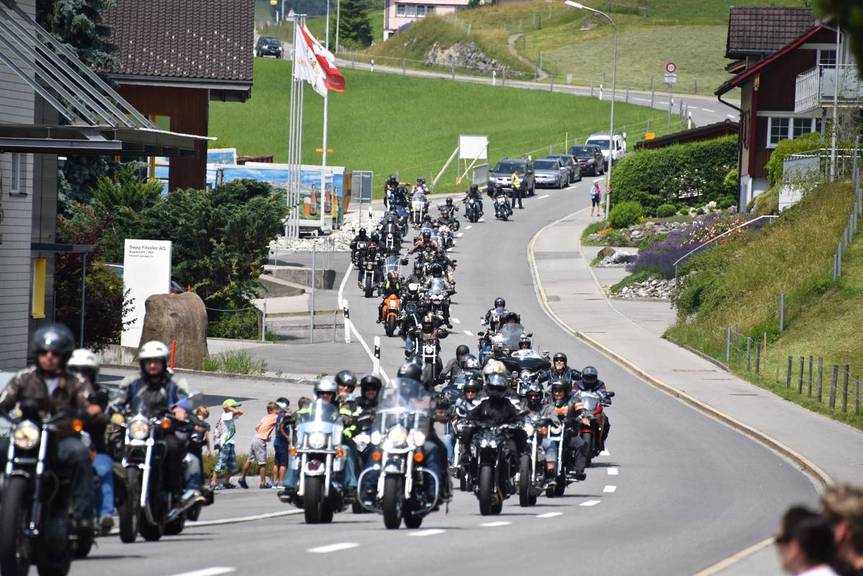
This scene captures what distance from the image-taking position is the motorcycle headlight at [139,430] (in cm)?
1508

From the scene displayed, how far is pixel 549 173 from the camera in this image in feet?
284

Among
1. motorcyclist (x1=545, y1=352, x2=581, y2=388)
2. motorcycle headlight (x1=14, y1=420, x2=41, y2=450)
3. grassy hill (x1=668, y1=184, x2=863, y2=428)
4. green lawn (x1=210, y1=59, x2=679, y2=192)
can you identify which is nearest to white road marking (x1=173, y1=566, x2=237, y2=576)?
motorcycle headlight (x1=14, y1=420, x2=41, y2=450)

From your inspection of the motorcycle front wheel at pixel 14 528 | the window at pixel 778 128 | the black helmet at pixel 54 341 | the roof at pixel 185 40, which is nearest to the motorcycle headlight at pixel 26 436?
the motorcycle front wheel at pixel 14 528

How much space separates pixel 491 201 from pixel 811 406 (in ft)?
154

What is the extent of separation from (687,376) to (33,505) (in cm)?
3089

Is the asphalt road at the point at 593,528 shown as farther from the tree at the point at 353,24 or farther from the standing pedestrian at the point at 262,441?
the tree at the point at 353,24

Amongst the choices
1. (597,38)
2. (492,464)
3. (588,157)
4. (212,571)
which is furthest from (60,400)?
(597,38)

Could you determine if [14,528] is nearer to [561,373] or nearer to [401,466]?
[401,466]

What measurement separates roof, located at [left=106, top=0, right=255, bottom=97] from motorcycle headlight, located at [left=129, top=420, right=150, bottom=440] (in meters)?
42.5

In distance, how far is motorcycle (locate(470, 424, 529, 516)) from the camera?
1919 centimetres

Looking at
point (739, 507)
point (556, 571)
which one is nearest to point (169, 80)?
point (739, 507)

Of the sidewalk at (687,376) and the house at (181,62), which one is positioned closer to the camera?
the sidewalk at (687,376)

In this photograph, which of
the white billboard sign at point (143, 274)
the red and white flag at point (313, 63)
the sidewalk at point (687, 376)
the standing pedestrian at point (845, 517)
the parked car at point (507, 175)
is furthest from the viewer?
the parked car at point (507, 175)

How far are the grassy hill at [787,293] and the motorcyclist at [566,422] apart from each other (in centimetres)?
1322
